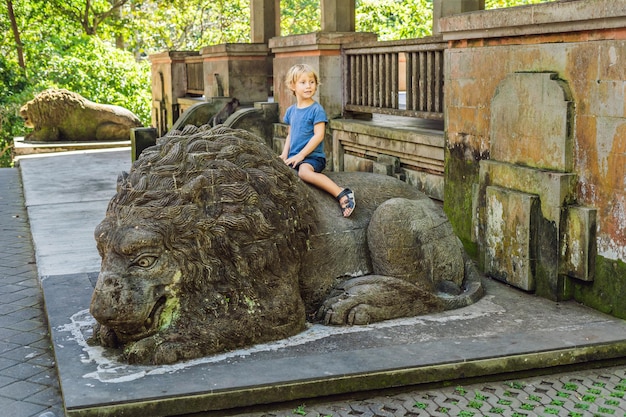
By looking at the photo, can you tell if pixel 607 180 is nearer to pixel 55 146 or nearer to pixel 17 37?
pixel 55 146

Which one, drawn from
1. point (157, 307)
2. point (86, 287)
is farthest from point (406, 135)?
point (157, 307)

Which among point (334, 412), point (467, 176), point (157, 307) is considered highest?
point (467, 176)

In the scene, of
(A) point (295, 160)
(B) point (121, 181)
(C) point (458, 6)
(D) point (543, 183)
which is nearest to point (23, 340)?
(B) point (121, 181)

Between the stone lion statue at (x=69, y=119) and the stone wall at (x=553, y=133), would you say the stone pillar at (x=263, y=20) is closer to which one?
the stone lion statue at (x=69, y=119)

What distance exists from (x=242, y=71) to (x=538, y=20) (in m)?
9.17

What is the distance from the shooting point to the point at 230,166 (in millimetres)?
5387

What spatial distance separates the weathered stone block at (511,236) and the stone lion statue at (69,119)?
1464 centimetres

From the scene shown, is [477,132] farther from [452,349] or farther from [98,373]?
[98,373]

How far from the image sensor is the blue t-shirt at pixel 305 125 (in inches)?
257

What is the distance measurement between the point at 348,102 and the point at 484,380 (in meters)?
6.08

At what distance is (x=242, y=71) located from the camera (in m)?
14.9

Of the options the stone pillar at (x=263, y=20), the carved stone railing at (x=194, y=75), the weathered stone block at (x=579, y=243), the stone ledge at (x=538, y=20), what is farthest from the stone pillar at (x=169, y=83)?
the weathered stone block at (x=579, y=243)

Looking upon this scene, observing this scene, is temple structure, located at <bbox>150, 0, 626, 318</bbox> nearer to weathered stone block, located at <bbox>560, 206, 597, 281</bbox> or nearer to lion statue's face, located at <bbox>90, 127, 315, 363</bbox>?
weathered stone block, located at <bbox>560, 206, 597, 281</bbox>

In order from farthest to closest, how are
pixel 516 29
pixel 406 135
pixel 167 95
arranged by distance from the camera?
pixel 167 95
pixel 406 135
pixel 516 29
